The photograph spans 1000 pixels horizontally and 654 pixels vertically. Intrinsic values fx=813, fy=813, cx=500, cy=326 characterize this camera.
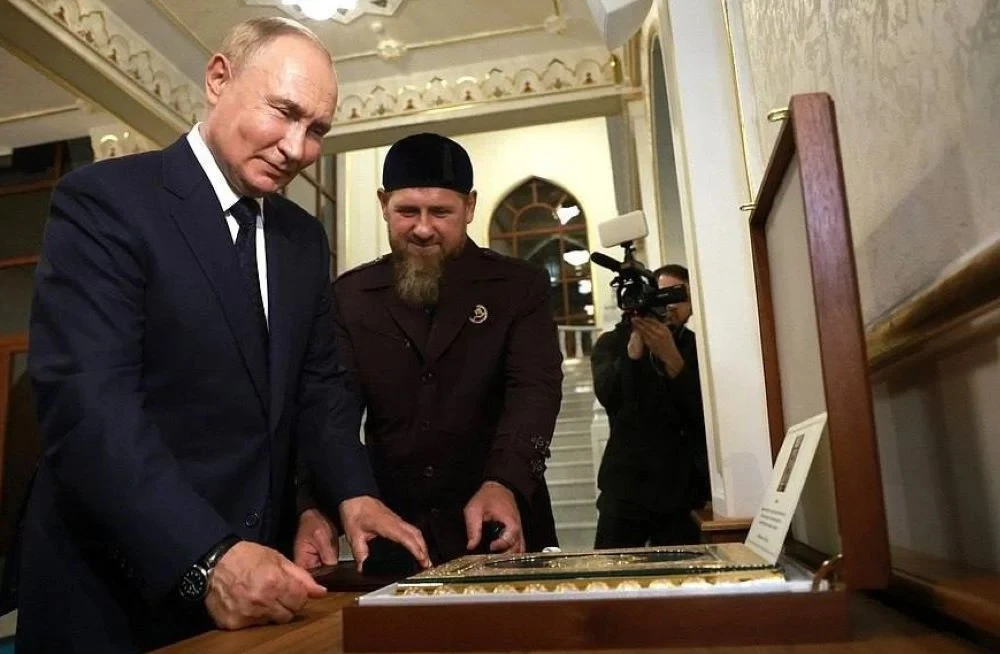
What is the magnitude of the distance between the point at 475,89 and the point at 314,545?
4.44m

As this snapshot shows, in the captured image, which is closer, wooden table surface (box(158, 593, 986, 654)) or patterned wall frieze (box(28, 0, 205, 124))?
wooden table surface (box(158, 593, 986, 654))

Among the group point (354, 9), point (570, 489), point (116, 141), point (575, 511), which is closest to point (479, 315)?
point (354, 9)

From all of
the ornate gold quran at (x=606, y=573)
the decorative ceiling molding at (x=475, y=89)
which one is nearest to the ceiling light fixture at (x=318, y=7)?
the decorative ceiling molding at (x=475, y=89)

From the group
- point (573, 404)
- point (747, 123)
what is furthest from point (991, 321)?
point (573, 404)

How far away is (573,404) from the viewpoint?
28.1 feet

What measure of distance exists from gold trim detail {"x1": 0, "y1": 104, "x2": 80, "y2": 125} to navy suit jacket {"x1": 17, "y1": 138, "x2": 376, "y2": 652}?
487cm

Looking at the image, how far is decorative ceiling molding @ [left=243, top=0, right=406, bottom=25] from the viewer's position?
4659mm

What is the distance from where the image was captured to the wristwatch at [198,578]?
75cm

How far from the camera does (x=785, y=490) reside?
1.92 feet

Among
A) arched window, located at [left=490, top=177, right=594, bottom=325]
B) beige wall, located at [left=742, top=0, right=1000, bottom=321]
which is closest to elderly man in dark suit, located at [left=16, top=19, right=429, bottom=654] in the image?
beige wall, located at [left=742, top=0, right=1000, bottom=321]

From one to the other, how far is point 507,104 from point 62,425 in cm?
460

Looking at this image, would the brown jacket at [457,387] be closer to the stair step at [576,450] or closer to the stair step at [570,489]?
the stair step at [570,489]

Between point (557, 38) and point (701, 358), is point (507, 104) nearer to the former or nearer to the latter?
point (557, 38)

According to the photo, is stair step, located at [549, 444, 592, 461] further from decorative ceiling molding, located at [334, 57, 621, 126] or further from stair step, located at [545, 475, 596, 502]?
decorative ceiling molding, located at [334, 57, 621, 126]
